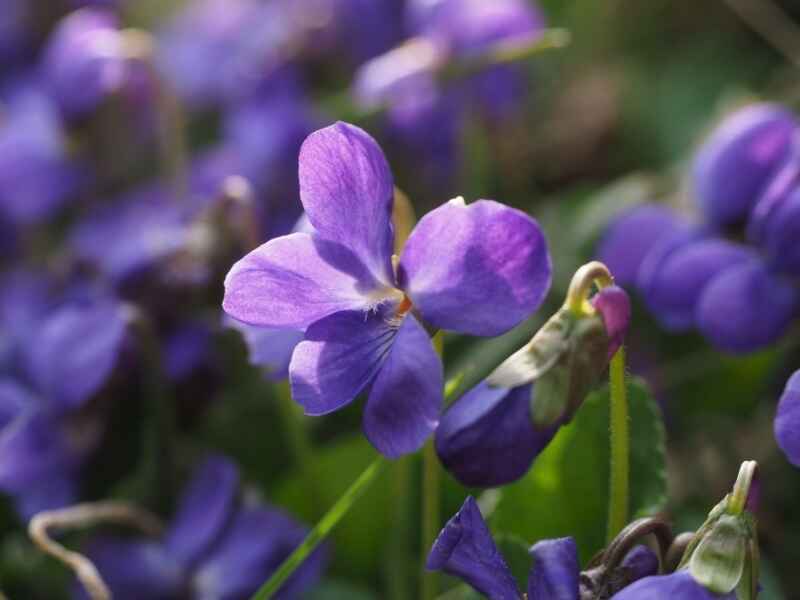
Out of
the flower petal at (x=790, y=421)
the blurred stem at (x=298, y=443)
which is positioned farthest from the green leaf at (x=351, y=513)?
the flower petal at (x=790, y=421)

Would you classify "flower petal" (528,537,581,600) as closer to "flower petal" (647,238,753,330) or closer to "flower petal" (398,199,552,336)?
"flower petal" (398,199,552,336)

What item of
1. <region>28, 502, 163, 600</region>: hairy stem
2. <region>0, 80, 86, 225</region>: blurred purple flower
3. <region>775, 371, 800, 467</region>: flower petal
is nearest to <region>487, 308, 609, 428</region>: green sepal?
<region>775, 371, 800, 467</region>: flower petal

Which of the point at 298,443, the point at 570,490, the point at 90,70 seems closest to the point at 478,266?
the point at 570,490

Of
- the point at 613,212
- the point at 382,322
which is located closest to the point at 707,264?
the point at 613,212

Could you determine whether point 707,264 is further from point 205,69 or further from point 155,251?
point 205,69

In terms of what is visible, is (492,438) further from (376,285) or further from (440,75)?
(440,75)

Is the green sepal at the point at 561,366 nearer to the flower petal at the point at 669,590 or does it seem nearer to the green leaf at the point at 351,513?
the flower petal at the point at 669,590
